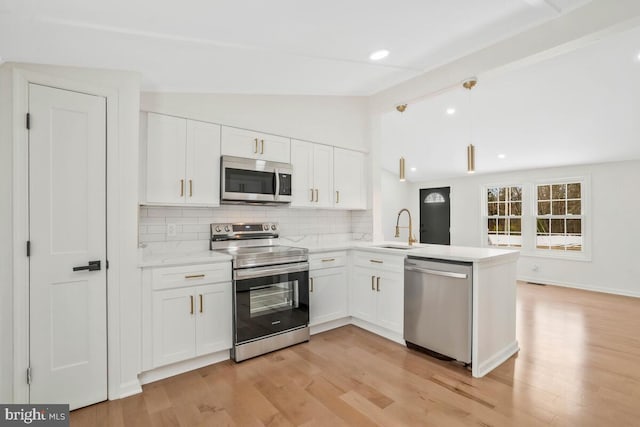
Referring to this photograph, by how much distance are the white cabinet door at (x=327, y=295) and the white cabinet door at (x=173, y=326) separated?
1.23 m

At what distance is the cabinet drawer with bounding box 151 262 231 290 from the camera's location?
2.39 metres

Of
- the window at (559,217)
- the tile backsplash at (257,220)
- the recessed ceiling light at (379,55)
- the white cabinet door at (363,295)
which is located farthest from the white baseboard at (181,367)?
the window at (559,217)

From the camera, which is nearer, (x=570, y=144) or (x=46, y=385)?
(x=46, y=385)

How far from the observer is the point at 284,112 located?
3.60m

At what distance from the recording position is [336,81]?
325 cm

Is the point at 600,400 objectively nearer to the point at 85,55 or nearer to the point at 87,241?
the point at 87,241

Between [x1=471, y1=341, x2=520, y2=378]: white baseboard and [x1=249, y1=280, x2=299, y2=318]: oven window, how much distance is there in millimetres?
1630

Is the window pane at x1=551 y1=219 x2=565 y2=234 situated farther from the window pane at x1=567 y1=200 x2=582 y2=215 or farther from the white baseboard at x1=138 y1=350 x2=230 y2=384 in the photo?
the white baseboard at x1=138 y1=350 x2=230 y2=384

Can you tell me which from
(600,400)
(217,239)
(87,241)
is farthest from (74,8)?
(600,400)

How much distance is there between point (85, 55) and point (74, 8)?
1.87 feet

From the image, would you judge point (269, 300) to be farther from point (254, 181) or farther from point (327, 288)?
point (254, 181)

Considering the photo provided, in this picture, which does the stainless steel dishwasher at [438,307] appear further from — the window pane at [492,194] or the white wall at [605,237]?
the window pane at [492,194]

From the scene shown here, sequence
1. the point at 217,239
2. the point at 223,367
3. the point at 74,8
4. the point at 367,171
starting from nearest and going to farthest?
the point at 74,8
the point at 223,367
the point at 217,239
the point at 367,171

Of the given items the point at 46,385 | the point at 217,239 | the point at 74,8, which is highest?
the point at 74,8
